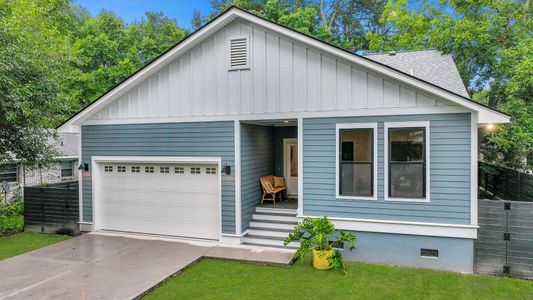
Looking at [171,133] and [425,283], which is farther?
[171,133]

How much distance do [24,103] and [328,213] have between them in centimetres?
850

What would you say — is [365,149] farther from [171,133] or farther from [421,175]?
[171,133]

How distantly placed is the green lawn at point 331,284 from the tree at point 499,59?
628cm

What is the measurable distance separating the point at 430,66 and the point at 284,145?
491 cm

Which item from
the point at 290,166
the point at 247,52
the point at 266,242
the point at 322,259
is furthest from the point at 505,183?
the point at 247,52

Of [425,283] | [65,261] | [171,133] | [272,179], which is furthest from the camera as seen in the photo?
[272,179]

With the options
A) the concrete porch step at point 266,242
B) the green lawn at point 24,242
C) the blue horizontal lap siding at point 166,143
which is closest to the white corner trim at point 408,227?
the concrete porch step at point 266,242

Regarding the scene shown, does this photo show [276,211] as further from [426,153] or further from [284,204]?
[426,153]

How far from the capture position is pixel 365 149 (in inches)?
297

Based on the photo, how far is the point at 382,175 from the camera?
7324mm

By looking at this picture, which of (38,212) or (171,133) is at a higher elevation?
(171,133)

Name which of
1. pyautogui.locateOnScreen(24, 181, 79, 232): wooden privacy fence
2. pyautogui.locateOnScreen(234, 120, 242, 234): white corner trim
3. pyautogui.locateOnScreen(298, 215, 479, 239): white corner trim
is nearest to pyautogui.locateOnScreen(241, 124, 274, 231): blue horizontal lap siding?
pyautogui.locateOnScreen(234, 120, 242, 234): white corner trim

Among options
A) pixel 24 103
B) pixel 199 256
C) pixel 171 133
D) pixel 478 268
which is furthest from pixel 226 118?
pixel 478 268

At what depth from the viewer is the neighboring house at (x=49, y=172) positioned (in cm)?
1580
